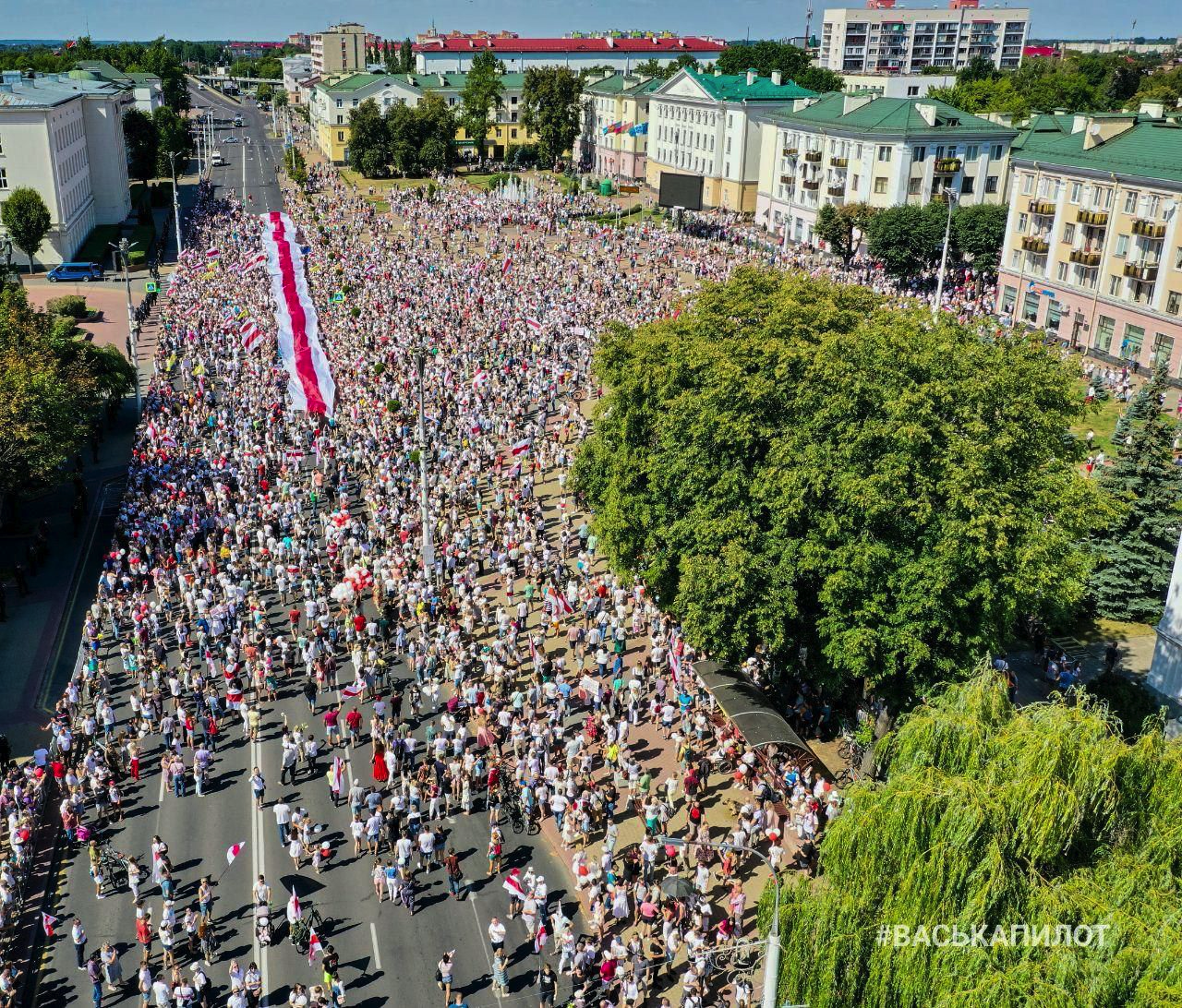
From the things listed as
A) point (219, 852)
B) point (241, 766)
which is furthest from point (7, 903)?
point (241, 766)

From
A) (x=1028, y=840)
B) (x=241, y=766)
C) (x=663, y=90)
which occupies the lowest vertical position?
(x=241, y=766)

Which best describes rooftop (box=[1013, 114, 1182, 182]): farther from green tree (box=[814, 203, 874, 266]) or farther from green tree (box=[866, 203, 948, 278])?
green tree (box=[814, 203, 874, 266])

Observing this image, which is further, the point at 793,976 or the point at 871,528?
the point at 871,528

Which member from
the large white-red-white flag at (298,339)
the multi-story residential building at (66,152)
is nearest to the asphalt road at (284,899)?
the large white-red-white flag at (298,339)

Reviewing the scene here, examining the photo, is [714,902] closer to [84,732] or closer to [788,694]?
[788,694]

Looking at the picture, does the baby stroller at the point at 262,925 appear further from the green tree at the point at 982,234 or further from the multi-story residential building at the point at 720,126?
the multi-story residential building at the point at 720,126

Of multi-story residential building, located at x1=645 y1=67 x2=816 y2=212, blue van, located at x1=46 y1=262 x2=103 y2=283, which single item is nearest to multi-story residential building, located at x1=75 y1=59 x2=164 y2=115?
blue van, located at x1=46 y1=262 x2=103 y2=283
